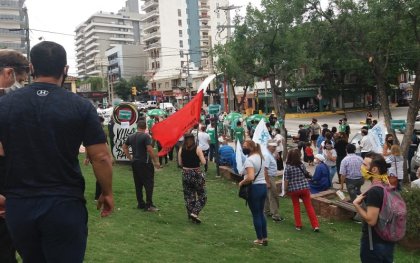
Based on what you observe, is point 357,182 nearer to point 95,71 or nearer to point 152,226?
point 152,226

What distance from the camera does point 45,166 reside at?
2623 mm

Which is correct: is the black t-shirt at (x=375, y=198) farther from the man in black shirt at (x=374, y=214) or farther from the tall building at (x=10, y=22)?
the tall building at (x=10, y=22)

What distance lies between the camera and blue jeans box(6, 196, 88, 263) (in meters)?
2.59

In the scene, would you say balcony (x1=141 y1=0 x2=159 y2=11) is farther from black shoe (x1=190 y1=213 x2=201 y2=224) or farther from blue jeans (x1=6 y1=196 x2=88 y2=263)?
blue jeans (x1=6 y1=196 x2=88 y2=263)

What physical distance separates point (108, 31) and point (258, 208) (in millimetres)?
140835

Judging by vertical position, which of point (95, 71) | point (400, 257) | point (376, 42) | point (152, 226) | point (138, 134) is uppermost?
point (95, 71)

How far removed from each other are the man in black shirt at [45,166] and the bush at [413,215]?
6576 mm

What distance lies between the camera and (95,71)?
478 ft

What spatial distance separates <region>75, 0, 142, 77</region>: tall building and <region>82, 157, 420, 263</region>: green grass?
131738mm

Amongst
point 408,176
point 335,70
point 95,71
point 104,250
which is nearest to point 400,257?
point 104,250

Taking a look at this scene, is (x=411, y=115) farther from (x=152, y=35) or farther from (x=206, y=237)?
(x=152, y=35)

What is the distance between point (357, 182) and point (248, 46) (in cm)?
1076

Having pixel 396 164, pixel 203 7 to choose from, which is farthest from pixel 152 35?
pixel 396 164

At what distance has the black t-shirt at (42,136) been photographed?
2.61 metres
